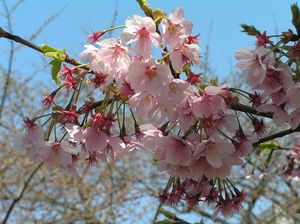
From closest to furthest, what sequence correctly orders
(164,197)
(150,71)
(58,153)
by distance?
(150,71), (58,153), (164,197)

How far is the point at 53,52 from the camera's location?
146 cm

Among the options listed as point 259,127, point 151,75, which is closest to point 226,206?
point 259,127

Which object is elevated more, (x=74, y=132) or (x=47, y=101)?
(x=47, y=101)

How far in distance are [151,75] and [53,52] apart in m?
0.38

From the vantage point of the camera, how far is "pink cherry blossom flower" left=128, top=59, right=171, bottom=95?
132 centimetres

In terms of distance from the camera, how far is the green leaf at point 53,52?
4.68 feet

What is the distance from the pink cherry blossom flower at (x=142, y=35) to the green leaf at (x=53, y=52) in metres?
0.22

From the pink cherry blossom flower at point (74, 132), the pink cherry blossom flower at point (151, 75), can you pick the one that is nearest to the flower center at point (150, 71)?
the pink cherry blossom flower at point (151, 75)

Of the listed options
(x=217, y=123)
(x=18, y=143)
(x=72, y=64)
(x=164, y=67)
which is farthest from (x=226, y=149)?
(x=18, y=143)

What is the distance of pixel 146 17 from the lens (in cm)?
143

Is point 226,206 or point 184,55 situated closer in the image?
point 184,55

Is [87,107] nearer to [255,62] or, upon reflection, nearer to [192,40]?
[192,40]

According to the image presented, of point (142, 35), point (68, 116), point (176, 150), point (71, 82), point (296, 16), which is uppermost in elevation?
point (296, 16)

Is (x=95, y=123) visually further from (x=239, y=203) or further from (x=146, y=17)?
(x=239, y=203)
